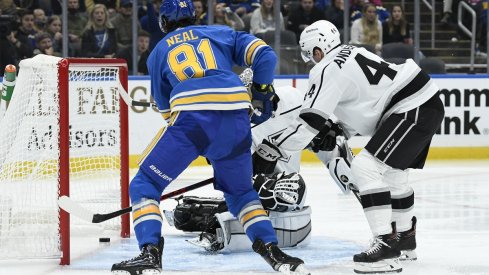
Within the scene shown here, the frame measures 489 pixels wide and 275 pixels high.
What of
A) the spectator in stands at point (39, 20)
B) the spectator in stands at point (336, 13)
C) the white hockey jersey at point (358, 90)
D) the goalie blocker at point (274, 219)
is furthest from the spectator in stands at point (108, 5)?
the white hockey jersey at point (358, 90)

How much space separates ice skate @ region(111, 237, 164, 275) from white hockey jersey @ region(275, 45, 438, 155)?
2.75 ft

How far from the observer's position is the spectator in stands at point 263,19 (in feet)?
30.8

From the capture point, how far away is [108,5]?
9.36 m

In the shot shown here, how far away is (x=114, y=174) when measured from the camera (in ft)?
18.6

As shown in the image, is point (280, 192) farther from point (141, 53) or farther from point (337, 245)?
point (141, 53)

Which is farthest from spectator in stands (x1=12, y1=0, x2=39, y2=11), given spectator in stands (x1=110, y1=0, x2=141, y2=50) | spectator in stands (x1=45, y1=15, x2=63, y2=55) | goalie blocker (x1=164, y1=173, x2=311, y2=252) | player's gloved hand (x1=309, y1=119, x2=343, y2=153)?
player's gloved hand (x1=309, y1=119, x2=343, y2=153)

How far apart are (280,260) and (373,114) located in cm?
81

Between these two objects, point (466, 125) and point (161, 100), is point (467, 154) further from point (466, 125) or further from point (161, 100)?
point (161, 100)

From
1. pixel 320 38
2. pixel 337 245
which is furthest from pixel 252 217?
pixel 337 245

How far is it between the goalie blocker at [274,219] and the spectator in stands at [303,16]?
4749 millimetres

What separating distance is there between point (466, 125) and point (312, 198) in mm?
3086

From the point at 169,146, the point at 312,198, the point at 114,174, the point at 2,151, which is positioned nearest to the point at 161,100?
the point at 169,146

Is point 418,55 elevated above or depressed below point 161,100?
below

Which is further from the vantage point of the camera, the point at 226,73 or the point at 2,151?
the point at 2,151
